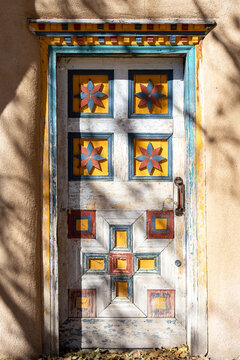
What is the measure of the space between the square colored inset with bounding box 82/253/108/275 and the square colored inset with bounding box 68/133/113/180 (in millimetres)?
640

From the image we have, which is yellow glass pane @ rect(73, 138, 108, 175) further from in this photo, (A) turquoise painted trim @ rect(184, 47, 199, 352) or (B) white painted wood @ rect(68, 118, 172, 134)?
(A) turquoise painted trim @ rect(184, 47, 199, 352)

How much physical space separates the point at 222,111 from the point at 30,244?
1775 millimetres

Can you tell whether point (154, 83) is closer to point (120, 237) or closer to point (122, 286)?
point (120, 237)

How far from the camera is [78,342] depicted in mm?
2756

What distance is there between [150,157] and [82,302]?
51.6 inches

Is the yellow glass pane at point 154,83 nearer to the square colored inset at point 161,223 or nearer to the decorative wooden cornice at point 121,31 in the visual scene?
the decorative wooden cornice at point 121,31

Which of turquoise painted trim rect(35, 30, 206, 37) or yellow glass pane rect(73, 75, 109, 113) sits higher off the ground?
turquoise painted trim rect(35, 30, 206, 37)

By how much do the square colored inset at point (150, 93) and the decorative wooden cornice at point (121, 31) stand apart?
256mm

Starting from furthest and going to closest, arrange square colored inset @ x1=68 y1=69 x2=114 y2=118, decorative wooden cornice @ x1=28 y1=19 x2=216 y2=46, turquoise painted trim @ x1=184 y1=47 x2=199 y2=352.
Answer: square colored inset @ x1=68 y1=69 x2=114 y2=118
turquoise painted trim @ x1=184 y1=47 x2=199 y2=352
decorative wooden cornice @ x1=28 y1=19 x2=216 y2=46

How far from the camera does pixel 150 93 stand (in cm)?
275

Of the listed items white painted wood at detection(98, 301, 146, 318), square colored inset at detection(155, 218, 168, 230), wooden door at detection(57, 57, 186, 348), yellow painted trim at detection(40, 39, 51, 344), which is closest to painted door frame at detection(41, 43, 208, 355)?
yellow painted trim at detection(40, 39, 51, 344)

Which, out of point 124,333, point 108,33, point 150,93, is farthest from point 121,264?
point 108,33

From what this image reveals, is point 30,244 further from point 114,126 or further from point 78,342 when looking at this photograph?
point 114,126

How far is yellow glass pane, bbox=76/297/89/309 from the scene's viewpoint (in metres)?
2.77
